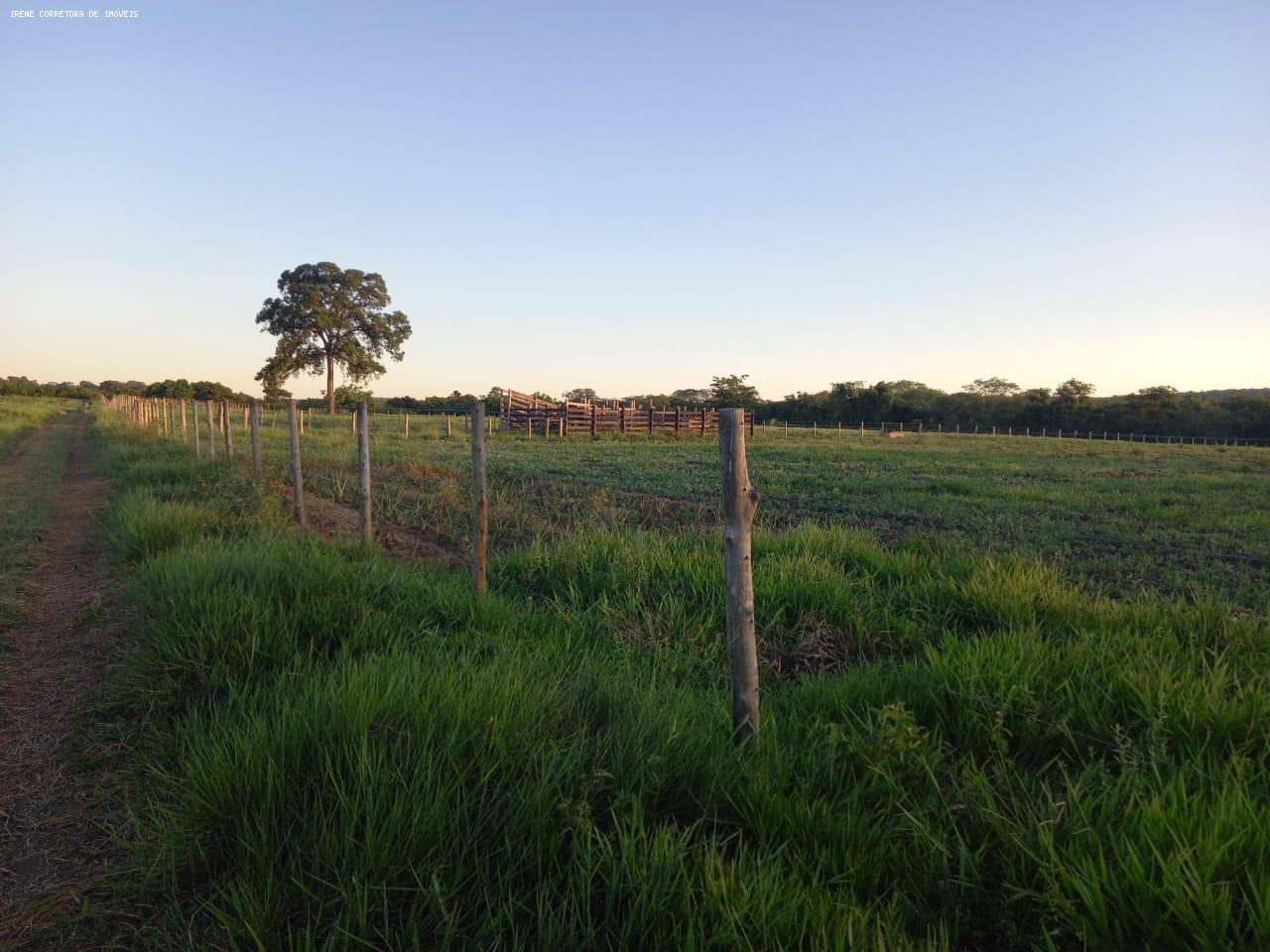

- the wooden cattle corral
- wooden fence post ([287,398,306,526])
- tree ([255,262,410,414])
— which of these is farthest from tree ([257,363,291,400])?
wooden fence post ([287,398,306,526])

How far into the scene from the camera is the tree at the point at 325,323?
58.1 metres

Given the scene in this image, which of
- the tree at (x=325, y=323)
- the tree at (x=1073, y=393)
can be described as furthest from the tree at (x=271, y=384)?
the tree at (x=1073, y=393)

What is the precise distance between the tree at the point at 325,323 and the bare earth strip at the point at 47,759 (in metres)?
55.3

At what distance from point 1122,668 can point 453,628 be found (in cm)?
375

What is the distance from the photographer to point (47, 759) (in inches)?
135

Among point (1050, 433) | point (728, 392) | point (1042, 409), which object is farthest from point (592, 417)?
point (1042, 409)

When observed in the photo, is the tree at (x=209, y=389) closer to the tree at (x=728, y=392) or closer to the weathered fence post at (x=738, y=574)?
the tree at (x=728, y=392)

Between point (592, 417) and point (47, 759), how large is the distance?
131ft

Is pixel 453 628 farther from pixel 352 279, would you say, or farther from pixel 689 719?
pixel 352 279

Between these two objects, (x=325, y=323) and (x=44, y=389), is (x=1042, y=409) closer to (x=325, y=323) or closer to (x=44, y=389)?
(x=325, y=323)

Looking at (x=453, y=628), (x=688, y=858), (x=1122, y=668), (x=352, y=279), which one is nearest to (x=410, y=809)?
(x=688, y=858)

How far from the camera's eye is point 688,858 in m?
2.29

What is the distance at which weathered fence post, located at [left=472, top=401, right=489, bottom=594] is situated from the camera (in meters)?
5.44

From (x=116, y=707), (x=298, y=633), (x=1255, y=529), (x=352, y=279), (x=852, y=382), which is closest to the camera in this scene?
(x=116, y=707)
